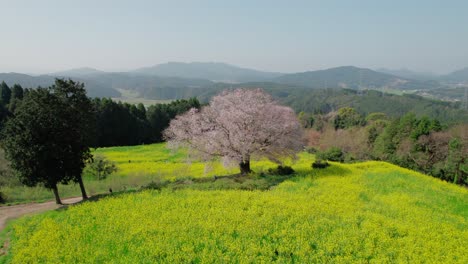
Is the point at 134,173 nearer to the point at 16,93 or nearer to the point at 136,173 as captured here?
the point at 136,173

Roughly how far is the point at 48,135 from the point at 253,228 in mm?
16963

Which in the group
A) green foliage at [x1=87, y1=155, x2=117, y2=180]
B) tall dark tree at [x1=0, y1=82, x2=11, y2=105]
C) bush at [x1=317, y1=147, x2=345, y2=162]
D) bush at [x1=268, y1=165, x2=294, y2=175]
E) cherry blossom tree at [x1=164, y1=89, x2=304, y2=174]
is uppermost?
tall dark tree at [x1=0, y1=82, x2=11, y2=105]

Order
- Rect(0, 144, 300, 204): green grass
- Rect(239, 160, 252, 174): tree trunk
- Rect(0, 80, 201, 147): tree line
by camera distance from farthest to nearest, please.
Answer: Rect(0, 80, 201, 147): tree line → Rect(239, 160, 252, 174): tree trunk → Rect(0, 144, 300, 204): green grass

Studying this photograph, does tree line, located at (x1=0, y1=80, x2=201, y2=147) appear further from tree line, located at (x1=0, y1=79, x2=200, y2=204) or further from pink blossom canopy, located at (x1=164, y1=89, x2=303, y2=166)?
tree line, located at (x1=0, y1=79, x2=200, y2=204)

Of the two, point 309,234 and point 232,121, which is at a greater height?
point 232,121

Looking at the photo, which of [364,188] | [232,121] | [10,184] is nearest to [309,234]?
[364,188]

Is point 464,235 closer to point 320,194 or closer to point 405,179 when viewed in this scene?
point 320,194

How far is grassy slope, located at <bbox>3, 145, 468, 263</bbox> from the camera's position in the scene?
15.0 metres

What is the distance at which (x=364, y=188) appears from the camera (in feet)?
88.0

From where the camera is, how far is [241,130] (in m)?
30.6

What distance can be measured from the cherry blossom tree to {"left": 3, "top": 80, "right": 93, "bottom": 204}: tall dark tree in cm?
952

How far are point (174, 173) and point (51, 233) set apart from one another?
2188 centimetres

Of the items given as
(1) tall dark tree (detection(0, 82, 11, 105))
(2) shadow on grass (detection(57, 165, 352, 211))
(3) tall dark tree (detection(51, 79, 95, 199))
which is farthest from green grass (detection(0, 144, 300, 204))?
(1) tall dark tree (detection(0, 82, 11, 105))

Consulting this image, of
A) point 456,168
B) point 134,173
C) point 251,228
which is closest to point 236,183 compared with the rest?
point 251,228
